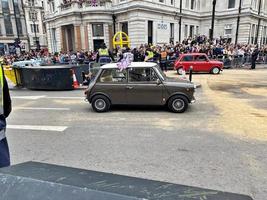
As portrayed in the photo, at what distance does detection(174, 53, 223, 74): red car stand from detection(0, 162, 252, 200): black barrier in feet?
53.7

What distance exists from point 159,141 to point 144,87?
107 inches

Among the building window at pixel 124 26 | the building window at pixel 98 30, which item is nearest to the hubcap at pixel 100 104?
the building window at pixel 124 26

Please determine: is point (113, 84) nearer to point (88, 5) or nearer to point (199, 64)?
point (199, 64)

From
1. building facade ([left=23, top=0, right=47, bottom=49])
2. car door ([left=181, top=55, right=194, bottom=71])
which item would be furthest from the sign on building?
building facade ([left=23, top=0, right=47, bottom=49])

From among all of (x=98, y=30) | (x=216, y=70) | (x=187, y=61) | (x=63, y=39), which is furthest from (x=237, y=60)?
(x=63, y=39)

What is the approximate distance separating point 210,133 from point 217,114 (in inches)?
70.3

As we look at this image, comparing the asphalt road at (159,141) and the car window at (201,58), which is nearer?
the asphalt road at (159,141)

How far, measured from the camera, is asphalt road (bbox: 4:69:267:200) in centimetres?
407

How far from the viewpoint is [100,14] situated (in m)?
32.6

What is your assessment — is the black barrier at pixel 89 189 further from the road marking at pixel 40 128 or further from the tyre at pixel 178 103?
the tyre at pixel 178 103

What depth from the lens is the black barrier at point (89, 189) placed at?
1.12 meters

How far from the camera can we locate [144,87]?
7785 mm

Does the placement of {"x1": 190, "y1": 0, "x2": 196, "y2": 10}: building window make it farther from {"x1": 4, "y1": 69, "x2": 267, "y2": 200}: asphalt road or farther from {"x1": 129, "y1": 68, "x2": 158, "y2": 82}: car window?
{"x1": 129, "y1": 68, "x2": 158, "y2": 82}: car window

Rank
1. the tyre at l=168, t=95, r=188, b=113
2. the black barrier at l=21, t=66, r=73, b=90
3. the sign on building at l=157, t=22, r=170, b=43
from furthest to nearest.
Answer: the sign on building at l=157, t=22, r=170, b=43
the black barrier at l=21, t=66, r=73, b=90
the tyre at l=168, t=95, r=188, b=113
